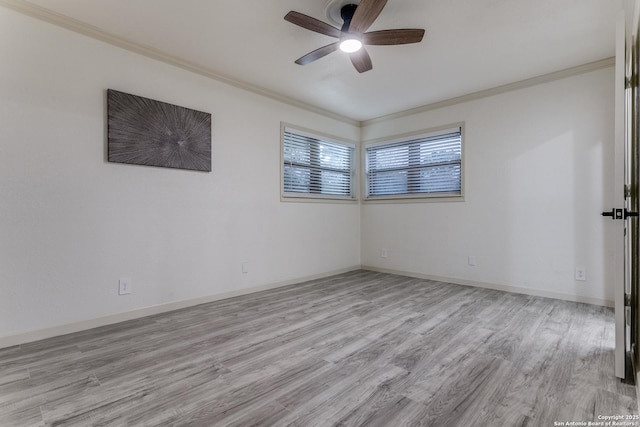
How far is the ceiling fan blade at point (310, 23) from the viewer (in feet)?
6.79

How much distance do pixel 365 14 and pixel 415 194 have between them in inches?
118

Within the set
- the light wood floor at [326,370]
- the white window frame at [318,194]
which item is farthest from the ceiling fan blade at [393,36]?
the light wood floor at [326,370]

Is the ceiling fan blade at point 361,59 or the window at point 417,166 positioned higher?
the ceiling fan blade at point 361,59

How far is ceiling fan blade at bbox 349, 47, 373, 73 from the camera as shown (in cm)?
257

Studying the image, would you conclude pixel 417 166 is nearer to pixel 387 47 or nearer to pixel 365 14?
pixel 387 47

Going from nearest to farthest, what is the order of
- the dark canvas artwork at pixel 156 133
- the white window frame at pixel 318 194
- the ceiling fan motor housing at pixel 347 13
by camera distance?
the ceiling fan motor housing at pixel 347 13 → the dark canvas artwork at pixel 156 133 → the white window frame at pixel 318 194

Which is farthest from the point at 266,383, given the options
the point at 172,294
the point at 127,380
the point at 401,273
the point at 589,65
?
the point at 589,65

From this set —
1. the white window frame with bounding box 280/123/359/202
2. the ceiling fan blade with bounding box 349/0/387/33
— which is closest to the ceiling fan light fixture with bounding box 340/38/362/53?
the ceiling fan blade with bounding box 349/0/387/33

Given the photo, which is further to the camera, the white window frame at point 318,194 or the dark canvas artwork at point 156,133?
the white window frame at point 318,194

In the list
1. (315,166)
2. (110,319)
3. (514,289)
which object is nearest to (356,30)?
(315,166)

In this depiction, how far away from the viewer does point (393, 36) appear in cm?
231

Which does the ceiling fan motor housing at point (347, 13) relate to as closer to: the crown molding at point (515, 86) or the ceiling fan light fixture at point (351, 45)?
the ceiling fan light fixture at point (351, 45)

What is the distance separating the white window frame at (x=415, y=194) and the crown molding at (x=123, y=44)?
1662mm

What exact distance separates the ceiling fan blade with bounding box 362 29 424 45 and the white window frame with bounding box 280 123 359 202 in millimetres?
1989
